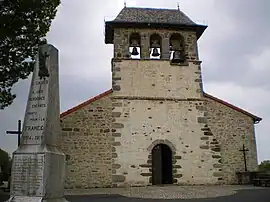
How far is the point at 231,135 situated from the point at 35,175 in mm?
12264

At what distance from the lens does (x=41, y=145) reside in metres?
5.20

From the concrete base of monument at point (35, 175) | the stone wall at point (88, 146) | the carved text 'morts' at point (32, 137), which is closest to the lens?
the concrete base of monument at point (35, 175)

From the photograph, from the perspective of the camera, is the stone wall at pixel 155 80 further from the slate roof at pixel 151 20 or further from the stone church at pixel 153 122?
the slate roof at pixel 151 20

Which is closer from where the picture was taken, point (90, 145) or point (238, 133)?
point (90, 145)

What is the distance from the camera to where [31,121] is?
18.0ft

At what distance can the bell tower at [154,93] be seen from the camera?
14.4 meters

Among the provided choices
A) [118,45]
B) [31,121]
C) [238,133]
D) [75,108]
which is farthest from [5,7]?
[238,133]

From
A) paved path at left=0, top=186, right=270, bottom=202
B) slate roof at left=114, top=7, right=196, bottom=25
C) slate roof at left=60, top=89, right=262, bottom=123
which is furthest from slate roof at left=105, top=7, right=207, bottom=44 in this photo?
paved path at left=0, top=186, right=270, bottom=202

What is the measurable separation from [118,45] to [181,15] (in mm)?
4515

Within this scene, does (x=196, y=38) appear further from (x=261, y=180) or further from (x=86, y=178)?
(x=86, y=178)

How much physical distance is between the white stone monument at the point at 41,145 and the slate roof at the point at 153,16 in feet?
36.1

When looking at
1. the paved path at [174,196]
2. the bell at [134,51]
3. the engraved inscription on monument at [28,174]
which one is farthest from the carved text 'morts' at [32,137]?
the bell at [134,51]

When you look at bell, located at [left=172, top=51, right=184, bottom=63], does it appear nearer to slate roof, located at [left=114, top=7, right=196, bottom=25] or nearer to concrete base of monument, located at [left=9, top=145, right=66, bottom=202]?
slate roof, located at [left=114, top=7, right=196, bottom=25]

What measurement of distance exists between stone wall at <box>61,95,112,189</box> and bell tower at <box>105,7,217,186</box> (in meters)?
0.41
